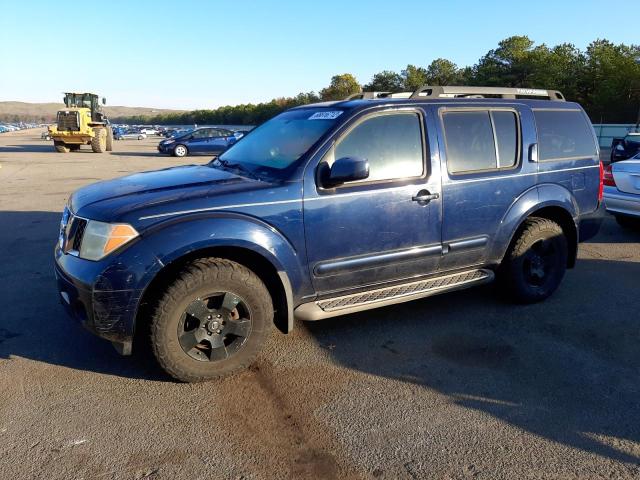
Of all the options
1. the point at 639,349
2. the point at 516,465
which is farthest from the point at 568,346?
the point at 516,465

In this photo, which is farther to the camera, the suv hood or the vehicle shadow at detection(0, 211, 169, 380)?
the vehicle shadow at detection(0, 211, 169, 380)

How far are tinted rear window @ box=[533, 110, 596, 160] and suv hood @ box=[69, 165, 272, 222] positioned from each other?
2768mm

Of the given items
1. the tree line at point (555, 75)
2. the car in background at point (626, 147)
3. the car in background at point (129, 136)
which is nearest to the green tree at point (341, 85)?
the tree line at point (555, 75)

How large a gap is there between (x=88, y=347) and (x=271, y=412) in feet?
5.56

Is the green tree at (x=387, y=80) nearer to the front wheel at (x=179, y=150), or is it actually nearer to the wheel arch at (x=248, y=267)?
the front wheel at (x=179, y=150)

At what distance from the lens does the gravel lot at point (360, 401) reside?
8.73 feet

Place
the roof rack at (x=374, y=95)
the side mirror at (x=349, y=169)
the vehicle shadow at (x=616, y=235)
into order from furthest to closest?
1. the vehicle shadow at (x=616, y=235)
2. the roof rack at (x=374, y=95)
3. the side mirror at (x=349, y=169)

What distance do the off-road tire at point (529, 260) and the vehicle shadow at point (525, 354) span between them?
0.13 m

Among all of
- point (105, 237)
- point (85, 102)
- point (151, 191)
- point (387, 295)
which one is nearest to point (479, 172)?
point (387, 295)

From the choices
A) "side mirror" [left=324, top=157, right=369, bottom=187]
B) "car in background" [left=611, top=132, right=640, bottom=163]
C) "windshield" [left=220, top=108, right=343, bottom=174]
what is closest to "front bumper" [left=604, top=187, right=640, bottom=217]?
"windshield" [left=220, top=108, right=343, bottom=174]

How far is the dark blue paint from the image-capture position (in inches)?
125

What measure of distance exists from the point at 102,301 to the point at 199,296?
22.5 inches

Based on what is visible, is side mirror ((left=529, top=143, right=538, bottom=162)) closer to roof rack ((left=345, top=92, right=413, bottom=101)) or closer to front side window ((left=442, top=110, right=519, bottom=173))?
front side window ((left=442, top=110, right=519, bottom=173))

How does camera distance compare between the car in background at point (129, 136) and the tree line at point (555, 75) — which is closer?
the tree line at point (555, 75)
